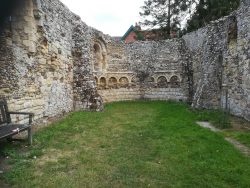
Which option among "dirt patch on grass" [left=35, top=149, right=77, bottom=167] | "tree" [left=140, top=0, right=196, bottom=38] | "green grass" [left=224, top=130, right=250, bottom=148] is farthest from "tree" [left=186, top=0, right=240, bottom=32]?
"dirt patch on grass" [left=35, top=149, right=77, bottom=167]

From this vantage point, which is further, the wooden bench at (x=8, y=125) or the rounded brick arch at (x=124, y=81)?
the rounded brick arch at (x=124, y=81)

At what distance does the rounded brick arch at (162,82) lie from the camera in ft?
59.0

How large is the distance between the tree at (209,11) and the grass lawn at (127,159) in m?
17.0

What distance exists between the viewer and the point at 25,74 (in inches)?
320

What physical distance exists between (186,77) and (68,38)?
764 cm

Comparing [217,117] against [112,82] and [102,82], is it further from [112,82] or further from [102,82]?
[112,82]

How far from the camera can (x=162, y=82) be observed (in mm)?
18047

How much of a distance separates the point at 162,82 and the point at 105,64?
3438 millimetres

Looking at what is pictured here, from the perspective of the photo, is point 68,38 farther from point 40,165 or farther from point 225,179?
point 225,179

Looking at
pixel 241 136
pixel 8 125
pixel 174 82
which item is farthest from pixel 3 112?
pixel 174 82

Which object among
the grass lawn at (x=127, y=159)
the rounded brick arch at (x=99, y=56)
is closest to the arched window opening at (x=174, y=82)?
the rounded brick arch at (x=99, y=56)

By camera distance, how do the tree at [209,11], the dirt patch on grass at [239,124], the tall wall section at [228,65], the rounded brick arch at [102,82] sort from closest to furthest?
the dirt patch on grass at [239,124]
the tall wall section at [228,65]
the rounded brick arch at [102,82]
the tree at [209,11]

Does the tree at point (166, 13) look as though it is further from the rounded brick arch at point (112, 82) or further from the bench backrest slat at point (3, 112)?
the bench backrest slat at point (3, 112)

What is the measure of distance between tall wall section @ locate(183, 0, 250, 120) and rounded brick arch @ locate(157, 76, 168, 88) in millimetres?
4126
